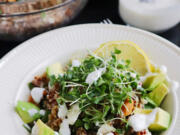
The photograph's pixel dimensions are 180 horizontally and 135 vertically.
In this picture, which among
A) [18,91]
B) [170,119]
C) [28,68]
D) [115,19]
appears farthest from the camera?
[115,19]

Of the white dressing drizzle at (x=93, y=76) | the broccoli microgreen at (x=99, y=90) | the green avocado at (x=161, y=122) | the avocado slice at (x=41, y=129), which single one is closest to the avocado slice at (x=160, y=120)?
the green avocado at (x=161, y=122)

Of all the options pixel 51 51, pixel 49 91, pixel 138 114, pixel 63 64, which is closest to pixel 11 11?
pixel 51 51

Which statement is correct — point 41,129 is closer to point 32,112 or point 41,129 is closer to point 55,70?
point 32,112

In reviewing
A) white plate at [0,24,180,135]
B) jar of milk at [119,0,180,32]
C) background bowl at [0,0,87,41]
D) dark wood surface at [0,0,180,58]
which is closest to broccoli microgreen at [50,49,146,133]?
white plate at [0,24,180,135]

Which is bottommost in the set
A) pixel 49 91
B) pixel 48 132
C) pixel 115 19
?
pixel 48 132

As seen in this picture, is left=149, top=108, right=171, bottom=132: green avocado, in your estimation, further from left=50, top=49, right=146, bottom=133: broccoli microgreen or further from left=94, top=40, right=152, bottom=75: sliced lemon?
left=94, top=40, right=152, bottom=75: sliced lemon

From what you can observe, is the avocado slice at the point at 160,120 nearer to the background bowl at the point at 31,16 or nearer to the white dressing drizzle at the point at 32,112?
the white dressing drizzle at the point at 32,112

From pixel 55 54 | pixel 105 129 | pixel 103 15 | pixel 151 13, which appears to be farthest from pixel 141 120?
pixel 103 15

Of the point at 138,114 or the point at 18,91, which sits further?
the point at 18,91

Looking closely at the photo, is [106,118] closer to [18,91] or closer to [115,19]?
[18,91]
